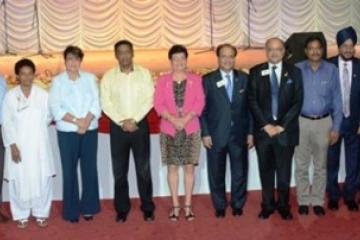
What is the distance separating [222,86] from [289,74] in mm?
506

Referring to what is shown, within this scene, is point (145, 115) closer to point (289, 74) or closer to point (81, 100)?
point (81, 100)

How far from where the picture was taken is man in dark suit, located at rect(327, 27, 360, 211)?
455 cm

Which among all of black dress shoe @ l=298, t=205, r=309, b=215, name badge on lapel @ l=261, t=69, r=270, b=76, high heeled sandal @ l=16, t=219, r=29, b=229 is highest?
name badge on lapel @ l=261, t=69, r=270, b=76

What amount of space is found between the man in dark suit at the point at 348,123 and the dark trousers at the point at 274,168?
0.45 metres

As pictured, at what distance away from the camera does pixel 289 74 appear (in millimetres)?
4363

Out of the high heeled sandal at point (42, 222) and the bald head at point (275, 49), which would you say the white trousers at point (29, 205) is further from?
the bald head at point (275, 49)

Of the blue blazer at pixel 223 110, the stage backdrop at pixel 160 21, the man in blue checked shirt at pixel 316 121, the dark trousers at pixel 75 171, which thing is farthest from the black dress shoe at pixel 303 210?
the stage backdrop at pixel 160 21

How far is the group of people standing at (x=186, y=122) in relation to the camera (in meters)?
4.40

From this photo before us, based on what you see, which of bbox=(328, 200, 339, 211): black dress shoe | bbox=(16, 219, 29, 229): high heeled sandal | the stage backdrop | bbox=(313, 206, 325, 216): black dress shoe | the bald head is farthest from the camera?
the stage backdrop

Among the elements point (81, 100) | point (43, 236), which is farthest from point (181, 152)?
point (43, 236)

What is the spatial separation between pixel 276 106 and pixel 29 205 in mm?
2049

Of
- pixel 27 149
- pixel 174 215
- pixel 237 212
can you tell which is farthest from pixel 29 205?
pixel 237 212

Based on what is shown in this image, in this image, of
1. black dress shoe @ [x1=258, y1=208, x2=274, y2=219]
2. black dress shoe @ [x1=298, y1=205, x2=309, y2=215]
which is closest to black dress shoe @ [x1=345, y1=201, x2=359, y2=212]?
black dress shoe @ [x1=298, y1=205, x2=309, y2=215]

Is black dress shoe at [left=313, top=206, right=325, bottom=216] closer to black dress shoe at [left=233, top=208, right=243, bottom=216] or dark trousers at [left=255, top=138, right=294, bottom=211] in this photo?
dark trousers at [left=255, top=138, right=294, bottom=211]
